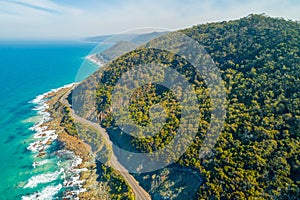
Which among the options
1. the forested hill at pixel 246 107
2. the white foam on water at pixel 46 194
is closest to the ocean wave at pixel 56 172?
the white foam on water at pixel 46 194

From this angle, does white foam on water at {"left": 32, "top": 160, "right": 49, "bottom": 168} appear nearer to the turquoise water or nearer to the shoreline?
the shoreline

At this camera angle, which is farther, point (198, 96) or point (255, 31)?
point (255, 31)

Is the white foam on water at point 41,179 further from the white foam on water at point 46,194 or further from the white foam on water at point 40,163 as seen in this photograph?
the white foam on water at point 40,163

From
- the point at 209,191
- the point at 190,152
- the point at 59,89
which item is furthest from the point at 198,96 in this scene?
the point at 59,89

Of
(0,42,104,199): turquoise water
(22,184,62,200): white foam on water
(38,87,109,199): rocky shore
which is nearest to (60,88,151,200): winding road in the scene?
(38,87,109,199): rocky shore

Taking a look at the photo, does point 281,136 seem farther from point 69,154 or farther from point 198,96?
point 69,154

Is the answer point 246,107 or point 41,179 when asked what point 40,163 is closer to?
point 41,179

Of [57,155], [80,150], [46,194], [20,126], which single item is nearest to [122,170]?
[80,150]
